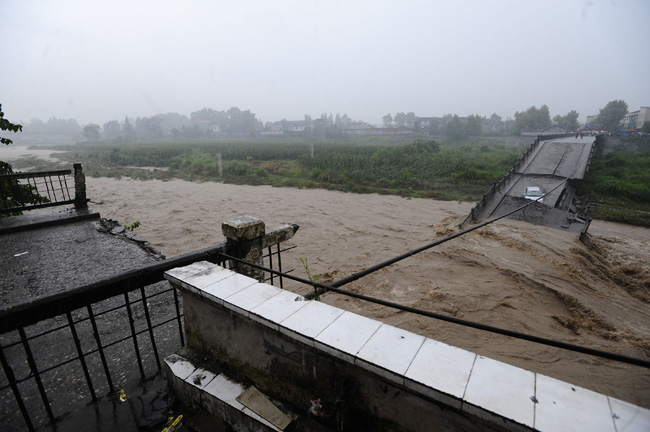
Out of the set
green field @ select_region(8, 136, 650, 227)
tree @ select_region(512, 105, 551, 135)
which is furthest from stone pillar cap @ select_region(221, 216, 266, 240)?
tree @ select_region(512, 105, 551, 135)

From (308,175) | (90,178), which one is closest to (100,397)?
(308,175)

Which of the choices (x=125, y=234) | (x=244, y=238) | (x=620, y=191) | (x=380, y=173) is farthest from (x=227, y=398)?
(x=620, y=191)

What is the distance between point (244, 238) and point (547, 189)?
1809cm

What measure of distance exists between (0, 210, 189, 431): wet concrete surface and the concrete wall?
800 millimetres

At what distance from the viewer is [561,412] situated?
1.22 meters

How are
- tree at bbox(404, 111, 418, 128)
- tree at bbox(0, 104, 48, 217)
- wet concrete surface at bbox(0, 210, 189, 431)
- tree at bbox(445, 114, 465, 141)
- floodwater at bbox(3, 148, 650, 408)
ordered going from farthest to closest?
tree at bbox(404, 111, 418, 128)
tree at bbox(445, 114, 465, 141)
tree at bbox(0, 104, 48, 217)
floodwater at bbox(3, 148, 650, 408)
wet concrete surface at bbox(0, 210, 189, 431)

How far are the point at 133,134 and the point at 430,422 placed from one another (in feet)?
433

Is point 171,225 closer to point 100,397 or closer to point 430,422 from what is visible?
point 100,397

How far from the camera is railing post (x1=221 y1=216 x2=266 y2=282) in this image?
10.3 ft

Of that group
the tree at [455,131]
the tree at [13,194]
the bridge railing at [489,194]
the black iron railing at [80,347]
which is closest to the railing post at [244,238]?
the black iron railing at [80,347]

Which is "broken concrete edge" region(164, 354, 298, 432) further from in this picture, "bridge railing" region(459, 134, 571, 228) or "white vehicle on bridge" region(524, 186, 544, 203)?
"white vehicle on bridge" region(524, 186, 544, 203)

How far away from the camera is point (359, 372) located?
1.65 meters

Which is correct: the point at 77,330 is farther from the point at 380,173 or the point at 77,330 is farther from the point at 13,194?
the point at 380,173

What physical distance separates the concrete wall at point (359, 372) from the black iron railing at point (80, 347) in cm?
48
